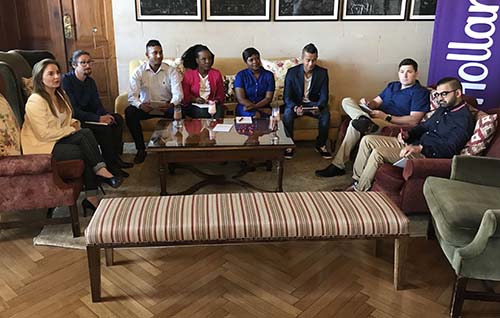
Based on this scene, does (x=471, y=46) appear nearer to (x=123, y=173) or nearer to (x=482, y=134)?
(x=482, y=134)

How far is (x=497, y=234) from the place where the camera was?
7.12ft

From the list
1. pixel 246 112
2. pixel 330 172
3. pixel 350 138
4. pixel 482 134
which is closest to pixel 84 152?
pixel 246 112

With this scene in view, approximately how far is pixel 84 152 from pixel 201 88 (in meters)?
1.45

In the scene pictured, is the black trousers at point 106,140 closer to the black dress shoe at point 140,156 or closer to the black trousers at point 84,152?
the black dress shoe at point 140,156

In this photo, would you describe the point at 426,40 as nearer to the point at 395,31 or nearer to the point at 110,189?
the point at 395,31

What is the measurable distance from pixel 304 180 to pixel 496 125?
1.49 meters

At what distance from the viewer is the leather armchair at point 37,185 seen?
284 cm

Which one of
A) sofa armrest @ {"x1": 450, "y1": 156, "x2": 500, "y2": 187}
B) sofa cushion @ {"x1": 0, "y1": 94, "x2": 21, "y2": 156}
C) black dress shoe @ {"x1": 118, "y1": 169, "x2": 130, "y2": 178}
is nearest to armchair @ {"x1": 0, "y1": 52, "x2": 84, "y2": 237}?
sofa cushion @ {"x1": 0, "y1": 94, "x2": 21, "y2": 156}

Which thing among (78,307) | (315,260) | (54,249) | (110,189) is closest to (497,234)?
(315,260)

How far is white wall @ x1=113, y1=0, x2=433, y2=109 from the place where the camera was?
505 cm

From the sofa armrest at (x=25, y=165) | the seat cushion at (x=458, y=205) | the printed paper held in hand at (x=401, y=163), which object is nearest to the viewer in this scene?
the seat cushion at (x=458, y=205)

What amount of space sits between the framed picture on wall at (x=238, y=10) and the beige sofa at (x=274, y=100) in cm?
45

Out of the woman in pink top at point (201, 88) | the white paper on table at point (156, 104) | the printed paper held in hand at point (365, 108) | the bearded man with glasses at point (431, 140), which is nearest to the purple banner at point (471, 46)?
the printed paper held in hand at point (365, 108)

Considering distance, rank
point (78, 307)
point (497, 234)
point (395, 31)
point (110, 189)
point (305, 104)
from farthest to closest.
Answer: point (395, 31), point (305, 104), point (110, 189), point (78, 307), point (497, 234)
